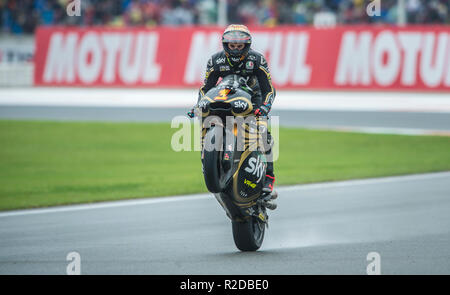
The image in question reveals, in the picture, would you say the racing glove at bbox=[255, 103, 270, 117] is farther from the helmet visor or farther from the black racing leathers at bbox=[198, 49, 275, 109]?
the helmet visor

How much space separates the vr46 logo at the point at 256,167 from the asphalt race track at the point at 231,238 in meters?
0.67

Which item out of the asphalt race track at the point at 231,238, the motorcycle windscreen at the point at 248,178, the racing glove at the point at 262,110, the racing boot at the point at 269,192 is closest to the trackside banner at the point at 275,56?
the asphalt race track at the point at 231,238

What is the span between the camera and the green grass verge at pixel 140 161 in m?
11.1

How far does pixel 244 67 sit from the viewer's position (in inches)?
278

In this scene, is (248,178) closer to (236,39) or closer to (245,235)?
(245,235)

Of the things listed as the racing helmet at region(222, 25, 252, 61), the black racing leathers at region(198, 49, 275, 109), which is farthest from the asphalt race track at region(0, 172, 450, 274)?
the racing helmet at region(222, 25, 252, 61)

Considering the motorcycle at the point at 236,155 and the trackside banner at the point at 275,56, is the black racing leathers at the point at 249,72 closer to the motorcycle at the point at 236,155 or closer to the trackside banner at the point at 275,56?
the motorcycle at the point at 236,155

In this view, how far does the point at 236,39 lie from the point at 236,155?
96 cm

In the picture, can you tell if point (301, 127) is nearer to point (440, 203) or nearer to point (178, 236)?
point (440, 203)

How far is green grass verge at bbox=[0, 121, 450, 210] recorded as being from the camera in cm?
1112

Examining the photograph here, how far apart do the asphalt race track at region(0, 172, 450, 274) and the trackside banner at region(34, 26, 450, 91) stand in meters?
13.1

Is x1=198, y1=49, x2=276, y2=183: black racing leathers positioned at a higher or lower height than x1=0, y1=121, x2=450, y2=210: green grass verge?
higher

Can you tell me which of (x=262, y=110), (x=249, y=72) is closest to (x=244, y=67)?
(x=249, y=72)

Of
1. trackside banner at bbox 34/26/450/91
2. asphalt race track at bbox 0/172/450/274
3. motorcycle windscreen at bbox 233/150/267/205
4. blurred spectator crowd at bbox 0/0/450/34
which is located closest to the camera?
asphalt race track at bbox 0/172/450/274
